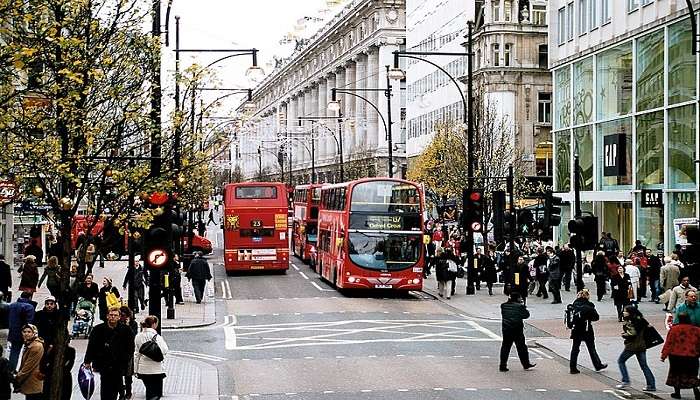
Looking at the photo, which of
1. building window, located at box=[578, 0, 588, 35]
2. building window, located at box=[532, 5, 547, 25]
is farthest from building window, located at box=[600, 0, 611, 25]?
building window, located at box=[532, 5, 547, 25]

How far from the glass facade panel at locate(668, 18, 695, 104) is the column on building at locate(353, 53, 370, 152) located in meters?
65.9

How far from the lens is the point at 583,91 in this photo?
53.2 meters

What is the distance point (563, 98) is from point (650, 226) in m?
12.8

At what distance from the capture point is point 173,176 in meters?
16.3

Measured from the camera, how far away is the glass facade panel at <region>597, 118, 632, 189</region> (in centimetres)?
4797

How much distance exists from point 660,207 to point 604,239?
13.3 feet

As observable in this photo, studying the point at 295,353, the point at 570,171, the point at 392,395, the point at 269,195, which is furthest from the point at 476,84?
the point at 392,395

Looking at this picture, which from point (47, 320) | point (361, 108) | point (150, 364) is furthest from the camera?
point (361, 108)

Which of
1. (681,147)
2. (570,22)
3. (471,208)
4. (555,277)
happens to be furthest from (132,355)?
(570,22)

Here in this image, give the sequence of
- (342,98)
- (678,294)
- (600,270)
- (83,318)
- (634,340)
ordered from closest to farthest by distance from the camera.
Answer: (634,340)
(678,294)
(83,318)
(600,270)
(342,98)

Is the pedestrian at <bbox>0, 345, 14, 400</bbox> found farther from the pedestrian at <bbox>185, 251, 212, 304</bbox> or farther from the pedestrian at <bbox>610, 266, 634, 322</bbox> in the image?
the pedestrian at <bbox>185, 251, 212, 304</bbox>

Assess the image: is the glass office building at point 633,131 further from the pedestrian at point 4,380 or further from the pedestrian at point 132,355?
the pedestrian at point 4,380

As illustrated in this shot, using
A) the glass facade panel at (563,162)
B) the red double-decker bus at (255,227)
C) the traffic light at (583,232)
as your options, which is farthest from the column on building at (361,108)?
the traffic light at (583,232)

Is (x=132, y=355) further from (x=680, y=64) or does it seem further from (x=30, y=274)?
(x=680, y=64)
